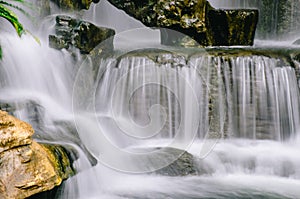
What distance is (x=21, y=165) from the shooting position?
3340mm

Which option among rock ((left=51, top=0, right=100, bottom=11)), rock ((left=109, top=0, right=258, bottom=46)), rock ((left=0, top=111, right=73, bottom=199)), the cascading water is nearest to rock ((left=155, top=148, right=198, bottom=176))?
the cascading water

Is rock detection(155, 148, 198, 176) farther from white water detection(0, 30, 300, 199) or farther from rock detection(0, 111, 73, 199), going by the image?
rock detection(0, 111, 73, 199)

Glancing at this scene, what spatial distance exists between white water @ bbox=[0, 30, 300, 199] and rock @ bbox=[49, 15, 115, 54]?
244mm

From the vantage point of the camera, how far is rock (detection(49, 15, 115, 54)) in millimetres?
7148

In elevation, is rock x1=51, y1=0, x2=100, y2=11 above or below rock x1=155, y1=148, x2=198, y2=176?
above

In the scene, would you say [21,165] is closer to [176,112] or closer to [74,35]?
[176,112]

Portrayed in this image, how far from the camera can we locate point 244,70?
7199mm

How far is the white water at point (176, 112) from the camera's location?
5109 mm

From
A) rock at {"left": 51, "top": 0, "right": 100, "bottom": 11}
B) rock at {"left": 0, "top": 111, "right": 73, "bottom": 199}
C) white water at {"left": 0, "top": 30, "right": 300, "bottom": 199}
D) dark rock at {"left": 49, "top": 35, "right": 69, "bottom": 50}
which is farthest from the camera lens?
rock at {"left": 51, "top": 0, "right": 100, "bottom": 11}

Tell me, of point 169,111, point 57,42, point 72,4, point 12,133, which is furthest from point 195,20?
point 12,133

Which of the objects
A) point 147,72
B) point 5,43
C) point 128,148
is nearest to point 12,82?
point 5,43

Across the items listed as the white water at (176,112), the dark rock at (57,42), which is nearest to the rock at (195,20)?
the white water at (176,112)

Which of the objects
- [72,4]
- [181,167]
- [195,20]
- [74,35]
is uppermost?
[72,4]

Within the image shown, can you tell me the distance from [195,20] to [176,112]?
9.15 feet
